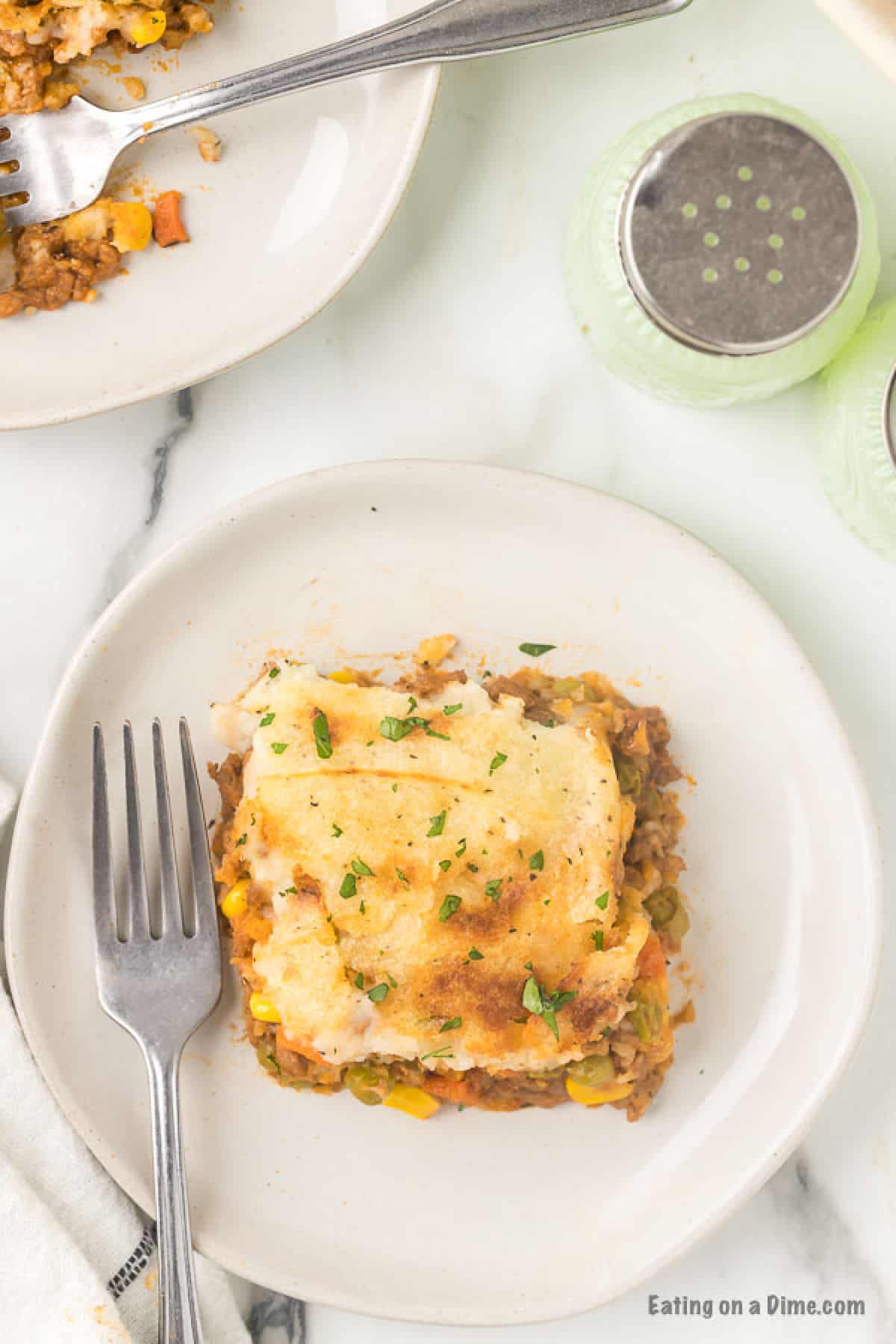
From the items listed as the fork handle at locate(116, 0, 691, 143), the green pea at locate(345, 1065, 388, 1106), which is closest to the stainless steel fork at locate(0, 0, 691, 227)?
the fork handle at locate(116, 0, 691, 143)

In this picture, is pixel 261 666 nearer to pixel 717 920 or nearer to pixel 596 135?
pixel 717 920

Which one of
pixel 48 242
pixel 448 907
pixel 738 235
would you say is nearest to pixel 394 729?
pixel 448 907

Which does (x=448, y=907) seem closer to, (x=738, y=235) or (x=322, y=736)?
(x=322, y=736)

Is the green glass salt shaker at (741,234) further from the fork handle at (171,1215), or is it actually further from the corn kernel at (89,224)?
the fork handle at (171,1215)

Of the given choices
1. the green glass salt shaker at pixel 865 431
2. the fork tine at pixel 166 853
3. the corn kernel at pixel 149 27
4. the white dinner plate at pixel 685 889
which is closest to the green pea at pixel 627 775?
the white dinner plate at pixel 685 889

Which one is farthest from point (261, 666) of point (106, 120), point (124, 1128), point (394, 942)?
point (106, 120)
